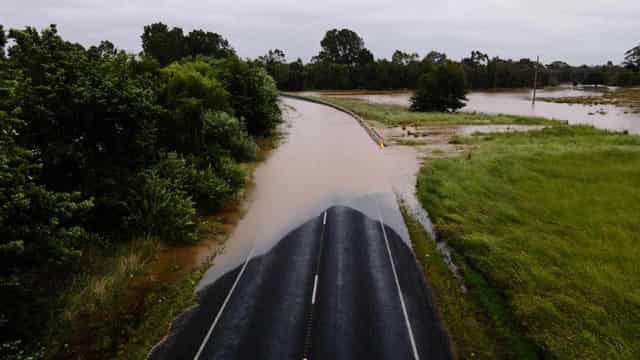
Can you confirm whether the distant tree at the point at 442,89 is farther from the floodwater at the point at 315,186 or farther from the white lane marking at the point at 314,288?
the white lane marking at the point at 314,288

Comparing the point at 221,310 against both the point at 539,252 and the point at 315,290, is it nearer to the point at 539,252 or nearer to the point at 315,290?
the point at 315,290

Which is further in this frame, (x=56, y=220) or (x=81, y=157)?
(x=81, y=157)

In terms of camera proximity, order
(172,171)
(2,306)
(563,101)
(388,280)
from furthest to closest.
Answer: (563,101) → (172,171) → (388,280) → (2,306)

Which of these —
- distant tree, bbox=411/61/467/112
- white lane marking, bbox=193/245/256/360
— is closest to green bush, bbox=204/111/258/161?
white lane marking, bbox=193/245/256/360

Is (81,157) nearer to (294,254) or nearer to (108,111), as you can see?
(108,111)

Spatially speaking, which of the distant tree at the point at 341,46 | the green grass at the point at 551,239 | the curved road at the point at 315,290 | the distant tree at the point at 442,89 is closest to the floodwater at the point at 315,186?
the curved road at the point at 315,290

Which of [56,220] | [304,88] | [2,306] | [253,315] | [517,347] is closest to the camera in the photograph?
[2,306]

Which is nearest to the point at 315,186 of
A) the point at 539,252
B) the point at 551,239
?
the point at 551,239

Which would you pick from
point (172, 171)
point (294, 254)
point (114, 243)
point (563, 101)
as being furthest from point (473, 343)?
point (563, 101)
